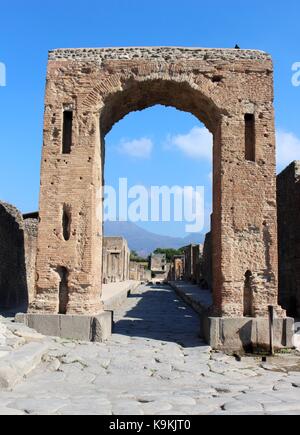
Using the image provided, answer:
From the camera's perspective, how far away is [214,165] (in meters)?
10.5

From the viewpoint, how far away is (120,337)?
996 centimetres

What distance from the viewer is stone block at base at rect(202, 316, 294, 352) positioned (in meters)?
9.06

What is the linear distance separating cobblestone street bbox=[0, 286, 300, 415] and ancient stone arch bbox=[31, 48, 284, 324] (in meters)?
1.22

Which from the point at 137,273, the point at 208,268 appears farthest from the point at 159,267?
the point at 208,268

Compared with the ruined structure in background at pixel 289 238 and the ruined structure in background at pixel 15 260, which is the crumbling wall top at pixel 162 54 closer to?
the ruined structure in background at pixel 289 238

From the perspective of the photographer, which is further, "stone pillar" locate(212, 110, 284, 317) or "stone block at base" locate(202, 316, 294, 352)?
"stone pillar" locate(212, 110, 284, 317)

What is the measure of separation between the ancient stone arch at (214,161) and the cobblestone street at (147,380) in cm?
122

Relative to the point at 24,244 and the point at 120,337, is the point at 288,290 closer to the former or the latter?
the point at 120,337

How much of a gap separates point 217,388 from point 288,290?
884 centimetres

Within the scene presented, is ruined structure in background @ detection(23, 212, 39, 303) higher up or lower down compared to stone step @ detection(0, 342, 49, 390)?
higher up

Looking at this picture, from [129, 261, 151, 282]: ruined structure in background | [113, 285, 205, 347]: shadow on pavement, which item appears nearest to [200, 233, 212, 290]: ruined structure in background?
[113, 285, 205, 347]: shadow on pavement

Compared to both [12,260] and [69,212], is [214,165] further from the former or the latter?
[12,260]

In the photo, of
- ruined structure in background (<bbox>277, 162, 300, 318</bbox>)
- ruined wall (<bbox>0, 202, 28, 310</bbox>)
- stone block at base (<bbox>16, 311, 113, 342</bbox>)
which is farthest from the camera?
ruined wall (<bbox>0, 202, 28, 310</bbox>)

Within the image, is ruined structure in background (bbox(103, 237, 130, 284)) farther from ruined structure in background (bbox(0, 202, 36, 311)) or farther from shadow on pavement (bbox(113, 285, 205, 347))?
shadow on pavement (bbox(113, 285, 205, 347))
